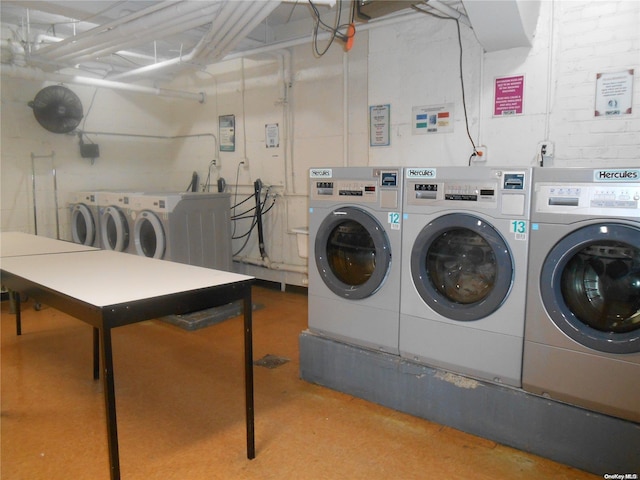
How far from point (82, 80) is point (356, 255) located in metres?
3.96

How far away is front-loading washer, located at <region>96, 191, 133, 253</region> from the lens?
4699 mm

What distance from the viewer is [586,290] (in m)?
2.10

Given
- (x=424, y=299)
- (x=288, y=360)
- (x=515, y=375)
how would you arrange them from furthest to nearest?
(x=288, y=360)
(x=424, y=299)
(x=515, y=375)

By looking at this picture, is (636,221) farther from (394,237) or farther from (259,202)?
(259,202)

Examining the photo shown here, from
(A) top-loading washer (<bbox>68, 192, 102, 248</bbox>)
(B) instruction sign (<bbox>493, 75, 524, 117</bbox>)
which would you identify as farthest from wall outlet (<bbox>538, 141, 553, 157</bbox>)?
(A) top-loading washer (<bbox>68, 192, 102, 248</bbox>)

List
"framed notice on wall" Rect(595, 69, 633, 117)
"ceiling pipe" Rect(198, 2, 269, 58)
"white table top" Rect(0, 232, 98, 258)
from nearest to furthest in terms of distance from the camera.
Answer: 1. "white table top" Rect(0, 232, 98, 258)
2. "framed notice on wall" Rect(595, 69, 633, 117)
3. "ceiling pipe" Rect(198, 2, 269, 58)

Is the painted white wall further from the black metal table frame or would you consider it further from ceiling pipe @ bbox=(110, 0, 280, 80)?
the black metal table frame

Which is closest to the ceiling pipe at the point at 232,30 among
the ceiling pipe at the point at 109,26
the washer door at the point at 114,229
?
the ceiling pipe at the point at 109,26

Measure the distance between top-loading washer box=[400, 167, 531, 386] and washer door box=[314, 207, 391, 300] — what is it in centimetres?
18

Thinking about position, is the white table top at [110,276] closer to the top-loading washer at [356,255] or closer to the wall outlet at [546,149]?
the top-loading washer at [356,255]

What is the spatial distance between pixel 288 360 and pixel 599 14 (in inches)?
128

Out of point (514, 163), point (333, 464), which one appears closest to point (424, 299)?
point (333, 464)

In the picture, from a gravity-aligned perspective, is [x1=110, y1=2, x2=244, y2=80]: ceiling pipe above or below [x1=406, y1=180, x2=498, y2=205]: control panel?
above

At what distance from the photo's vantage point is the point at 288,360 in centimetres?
338
